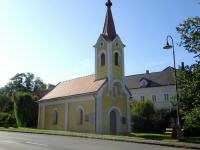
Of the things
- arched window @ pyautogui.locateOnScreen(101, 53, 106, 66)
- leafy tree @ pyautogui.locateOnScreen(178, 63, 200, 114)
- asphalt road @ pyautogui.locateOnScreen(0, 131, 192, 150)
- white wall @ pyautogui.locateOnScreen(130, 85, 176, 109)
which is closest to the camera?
asphalt road @ pyautogui.locateOnScreen(0, 131, 192, 150)

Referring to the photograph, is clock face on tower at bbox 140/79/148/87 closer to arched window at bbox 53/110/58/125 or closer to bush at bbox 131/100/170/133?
bush at bbox 131/100/170/133

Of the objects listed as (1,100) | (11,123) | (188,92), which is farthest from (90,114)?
(1,100)

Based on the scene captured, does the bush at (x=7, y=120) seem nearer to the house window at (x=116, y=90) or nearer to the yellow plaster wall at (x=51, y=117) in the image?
the yellow plaster wall at (x=51, y=117)

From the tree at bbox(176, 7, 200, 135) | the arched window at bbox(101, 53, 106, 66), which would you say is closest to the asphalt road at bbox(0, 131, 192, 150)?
the tree at bbox(176, 7, 200, 135)

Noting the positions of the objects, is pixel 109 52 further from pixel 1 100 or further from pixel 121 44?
pixel 1 100

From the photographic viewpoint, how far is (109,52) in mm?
35688

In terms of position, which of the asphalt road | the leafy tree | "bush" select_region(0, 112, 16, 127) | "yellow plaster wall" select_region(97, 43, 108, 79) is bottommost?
the asphalt road

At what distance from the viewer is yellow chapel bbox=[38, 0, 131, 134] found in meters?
33.9

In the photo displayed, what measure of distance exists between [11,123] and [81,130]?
21417mm

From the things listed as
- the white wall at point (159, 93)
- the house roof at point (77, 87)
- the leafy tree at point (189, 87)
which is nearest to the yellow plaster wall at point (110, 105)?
the house roof at point (77, 87)

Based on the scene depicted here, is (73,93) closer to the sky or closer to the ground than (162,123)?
closer to the sky

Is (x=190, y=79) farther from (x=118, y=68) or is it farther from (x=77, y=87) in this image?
(x=77, y=87)

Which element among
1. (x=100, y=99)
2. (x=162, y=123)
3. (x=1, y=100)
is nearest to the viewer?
(x=100, y=99)

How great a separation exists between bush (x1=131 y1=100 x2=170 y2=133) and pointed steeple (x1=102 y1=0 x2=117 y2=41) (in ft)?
36.8
